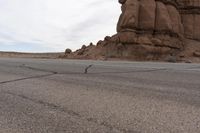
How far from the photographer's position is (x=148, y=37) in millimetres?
32500

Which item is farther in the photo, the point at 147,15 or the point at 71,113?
the point at 147,15

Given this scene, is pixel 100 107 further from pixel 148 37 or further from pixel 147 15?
pixel 147 15

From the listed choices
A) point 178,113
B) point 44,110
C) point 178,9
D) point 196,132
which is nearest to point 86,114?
point 44,110

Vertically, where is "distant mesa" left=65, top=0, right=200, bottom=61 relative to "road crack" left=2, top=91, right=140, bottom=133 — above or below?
above

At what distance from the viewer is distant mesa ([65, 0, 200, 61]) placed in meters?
31.6

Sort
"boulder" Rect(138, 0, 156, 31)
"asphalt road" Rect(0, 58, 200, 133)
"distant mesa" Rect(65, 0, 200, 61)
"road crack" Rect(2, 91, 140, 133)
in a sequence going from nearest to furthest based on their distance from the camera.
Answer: "road crack" Rect(2, 91, 140, 133)
"asphalt road" Rect(0, 58, 200, 133)
"distant mesa" Rect(65, 0, 200, 61)
"boulder" Rect(138, 0, 156, 31)

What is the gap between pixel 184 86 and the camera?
319 inches

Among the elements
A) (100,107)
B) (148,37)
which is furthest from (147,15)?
(100,107)

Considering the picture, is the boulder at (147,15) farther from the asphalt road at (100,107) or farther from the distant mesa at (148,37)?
the asphalt road at (100,107)

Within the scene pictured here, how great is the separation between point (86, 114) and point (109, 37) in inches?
1162

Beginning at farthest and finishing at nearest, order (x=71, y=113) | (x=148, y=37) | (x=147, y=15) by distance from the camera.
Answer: (x=147, y=15), (x=148, y=37), (x=71, y=113)

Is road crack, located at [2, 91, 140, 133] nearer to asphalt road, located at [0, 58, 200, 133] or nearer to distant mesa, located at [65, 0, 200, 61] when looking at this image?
asphalt road, located at [0, 58, 200, 133]

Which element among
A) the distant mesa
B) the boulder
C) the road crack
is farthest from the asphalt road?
the boulder

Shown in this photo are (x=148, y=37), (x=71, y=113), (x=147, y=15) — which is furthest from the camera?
(x=147, y=15)
